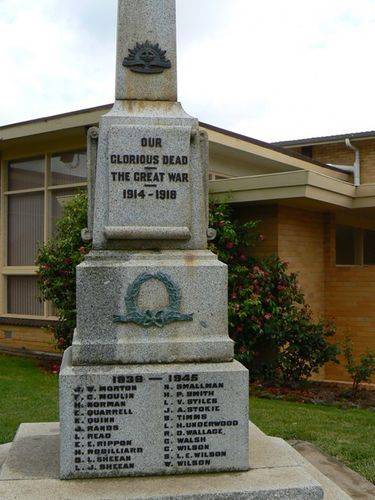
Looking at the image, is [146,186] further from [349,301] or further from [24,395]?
[349,301]

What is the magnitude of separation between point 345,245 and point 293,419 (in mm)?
6412

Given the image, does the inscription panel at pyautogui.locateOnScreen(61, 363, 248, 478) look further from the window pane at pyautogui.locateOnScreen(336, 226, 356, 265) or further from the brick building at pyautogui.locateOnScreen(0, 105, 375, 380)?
the window pane at pyautogui.locateOnScreen(336, 226, 356, 265)

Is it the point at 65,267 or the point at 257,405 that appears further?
the point at 65,267

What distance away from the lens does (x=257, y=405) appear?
866cm

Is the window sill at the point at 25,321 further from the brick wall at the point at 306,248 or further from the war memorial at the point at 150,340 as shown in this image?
the war memorial at the point at 150,340

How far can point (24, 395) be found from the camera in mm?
9141

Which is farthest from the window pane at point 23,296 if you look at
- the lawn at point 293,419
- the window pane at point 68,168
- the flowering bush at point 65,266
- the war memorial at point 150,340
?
the war memorial at point 150,340

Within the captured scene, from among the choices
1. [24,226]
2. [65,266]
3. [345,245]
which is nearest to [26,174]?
[24,226]

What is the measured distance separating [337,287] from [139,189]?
8.38 meters

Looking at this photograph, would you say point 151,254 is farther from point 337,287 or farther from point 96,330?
point 337,287

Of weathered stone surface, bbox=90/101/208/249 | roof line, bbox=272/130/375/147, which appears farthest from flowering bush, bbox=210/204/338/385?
roof line, bbox=272/130/375/147

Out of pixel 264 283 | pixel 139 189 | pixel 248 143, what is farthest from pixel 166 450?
pixel 248 143

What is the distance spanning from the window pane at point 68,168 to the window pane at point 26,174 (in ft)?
1.51

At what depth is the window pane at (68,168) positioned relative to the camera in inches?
536
